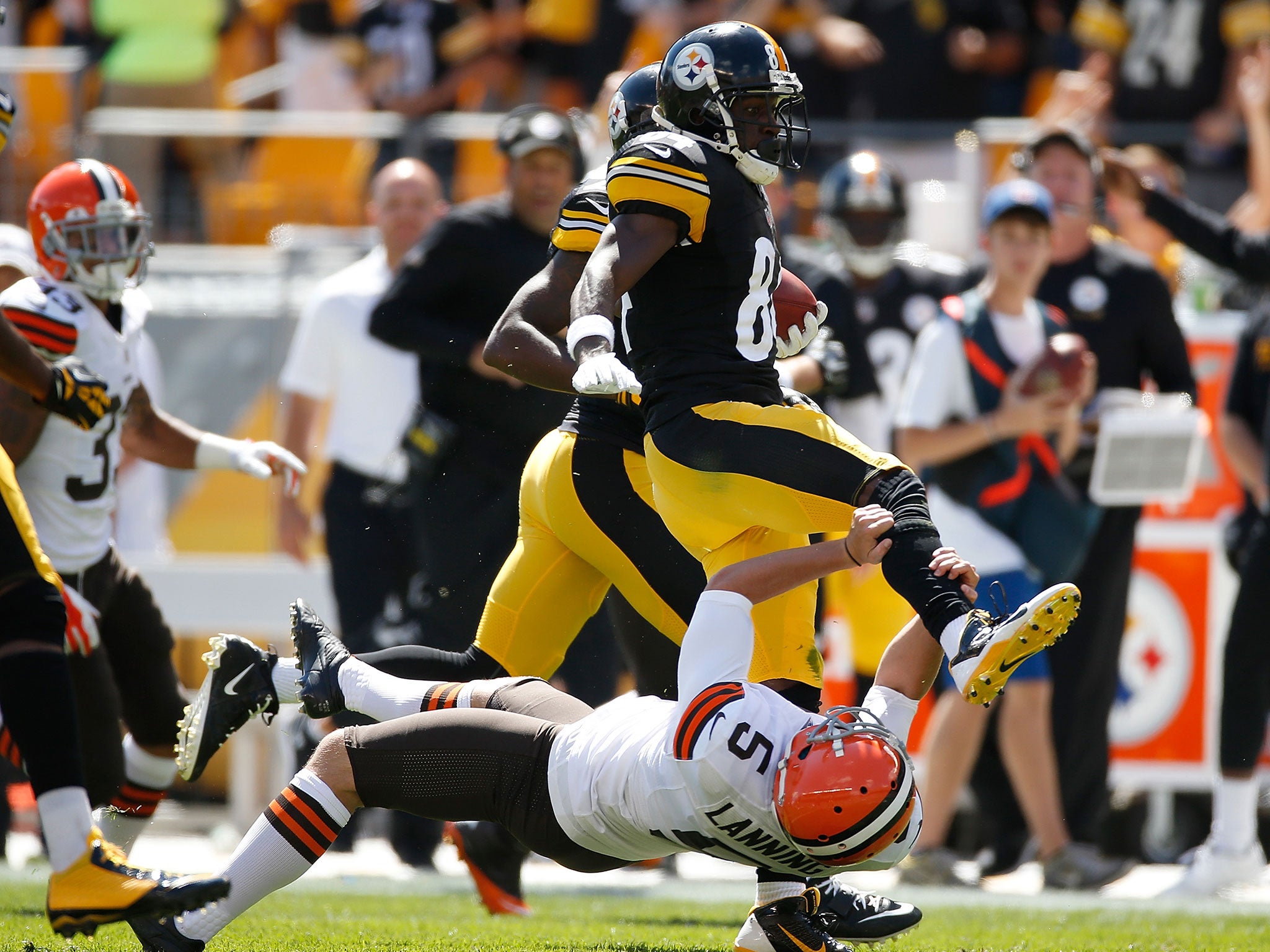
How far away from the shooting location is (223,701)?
13.0ft

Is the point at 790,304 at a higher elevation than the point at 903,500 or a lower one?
higher

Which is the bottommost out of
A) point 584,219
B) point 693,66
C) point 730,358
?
point 730,358

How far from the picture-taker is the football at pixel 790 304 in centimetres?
398

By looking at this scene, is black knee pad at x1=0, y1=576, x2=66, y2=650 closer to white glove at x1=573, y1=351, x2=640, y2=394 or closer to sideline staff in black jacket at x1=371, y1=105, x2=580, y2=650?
white glove at x1=573, y1=351, x2=640, y2=394

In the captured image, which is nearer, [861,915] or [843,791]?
[843,791]

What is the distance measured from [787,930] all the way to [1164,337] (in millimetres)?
3304

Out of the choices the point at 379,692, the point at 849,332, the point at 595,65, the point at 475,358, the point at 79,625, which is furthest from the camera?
the point at 595,65

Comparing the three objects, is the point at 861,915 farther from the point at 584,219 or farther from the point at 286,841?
the point at 584,219

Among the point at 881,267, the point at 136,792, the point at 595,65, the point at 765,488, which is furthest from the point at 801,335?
the point at 595,65

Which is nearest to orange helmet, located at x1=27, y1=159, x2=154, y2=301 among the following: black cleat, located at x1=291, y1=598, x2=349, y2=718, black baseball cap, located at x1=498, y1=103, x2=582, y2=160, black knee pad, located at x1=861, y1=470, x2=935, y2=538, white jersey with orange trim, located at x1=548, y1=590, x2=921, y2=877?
black cleat, located at x1=291, y1=598, x2=349, y2=718

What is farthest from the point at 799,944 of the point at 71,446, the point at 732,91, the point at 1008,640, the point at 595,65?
the point at 595,65

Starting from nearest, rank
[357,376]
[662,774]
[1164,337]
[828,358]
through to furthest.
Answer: [662,774] → [828,358] → [1164,337] → [357,376]

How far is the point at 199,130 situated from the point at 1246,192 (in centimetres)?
503

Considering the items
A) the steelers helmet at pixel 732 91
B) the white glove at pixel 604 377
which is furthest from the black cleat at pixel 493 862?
the steelers helmet at pixel 732 91
